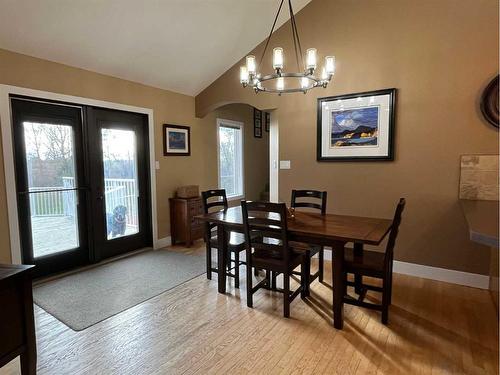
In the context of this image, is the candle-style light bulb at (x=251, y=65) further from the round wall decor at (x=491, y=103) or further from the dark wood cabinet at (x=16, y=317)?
the round wall decor at (x=491, y=103)

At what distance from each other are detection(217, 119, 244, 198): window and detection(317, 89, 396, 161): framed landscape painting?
8.28 feet

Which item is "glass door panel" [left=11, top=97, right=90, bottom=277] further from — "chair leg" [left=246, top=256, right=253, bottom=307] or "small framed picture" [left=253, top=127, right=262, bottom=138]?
"small framed picture" [left=253, top=127, right=262, bottom=138]

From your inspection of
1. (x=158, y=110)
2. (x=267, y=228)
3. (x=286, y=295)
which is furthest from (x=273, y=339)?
(x=158, y=110)

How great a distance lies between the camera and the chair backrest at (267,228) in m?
2.41

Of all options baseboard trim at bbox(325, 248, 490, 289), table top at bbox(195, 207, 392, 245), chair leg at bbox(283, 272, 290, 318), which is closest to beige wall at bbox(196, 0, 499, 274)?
baseboard trim at bbox(325, 248, 490, 289)

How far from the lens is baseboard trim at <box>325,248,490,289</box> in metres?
3.08

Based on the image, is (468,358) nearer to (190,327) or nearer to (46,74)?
(190,327)

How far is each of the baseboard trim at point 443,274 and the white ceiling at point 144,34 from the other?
3455 millimetres

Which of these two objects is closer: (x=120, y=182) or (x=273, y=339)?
(x=273, y=339)

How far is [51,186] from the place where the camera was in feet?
11.1

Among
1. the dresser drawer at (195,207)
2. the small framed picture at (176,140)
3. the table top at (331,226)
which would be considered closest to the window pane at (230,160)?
the small framed picture at (176,140)

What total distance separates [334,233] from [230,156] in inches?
168

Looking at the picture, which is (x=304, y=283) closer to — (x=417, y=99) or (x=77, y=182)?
(x=417, y=99)

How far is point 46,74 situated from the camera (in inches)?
126
